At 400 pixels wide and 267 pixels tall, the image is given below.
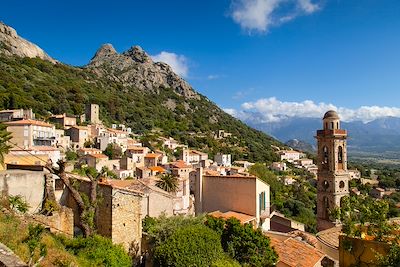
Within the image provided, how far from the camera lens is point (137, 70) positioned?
157 m

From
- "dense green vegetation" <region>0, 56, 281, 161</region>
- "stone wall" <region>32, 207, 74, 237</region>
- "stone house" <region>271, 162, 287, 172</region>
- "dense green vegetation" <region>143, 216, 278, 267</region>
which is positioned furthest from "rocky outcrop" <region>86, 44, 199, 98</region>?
"stone wall" <region>32, 207, 74, 237</region>

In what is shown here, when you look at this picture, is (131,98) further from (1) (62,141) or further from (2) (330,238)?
(2) (330,238)

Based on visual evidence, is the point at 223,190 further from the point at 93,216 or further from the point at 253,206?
the point at 93,216

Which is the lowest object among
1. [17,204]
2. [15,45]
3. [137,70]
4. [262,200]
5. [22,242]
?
[262,200]

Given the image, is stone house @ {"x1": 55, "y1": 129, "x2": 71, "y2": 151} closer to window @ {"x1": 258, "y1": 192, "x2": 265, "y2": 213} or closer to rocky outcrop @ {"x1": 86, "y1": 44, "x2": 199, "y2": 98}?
window @ {"x1": 258, "y1": 192, "x2": 265, "y2": 213}

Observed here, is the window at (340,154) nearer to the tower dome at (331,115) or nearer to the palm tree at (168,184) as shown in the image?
the tower dome at (331,115)

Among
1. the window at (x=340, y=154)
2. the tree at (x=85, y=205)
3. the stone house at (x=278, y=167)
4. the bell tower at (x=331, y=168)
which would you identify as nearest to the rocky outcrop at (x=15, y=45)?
the stone house at (x=278, y=167)

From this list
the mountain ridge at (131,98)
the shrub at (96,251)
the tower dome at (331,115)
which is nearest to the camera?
the shrub at (96,251)

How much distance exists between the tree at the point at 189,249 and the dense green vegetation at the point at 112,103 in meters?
58.0

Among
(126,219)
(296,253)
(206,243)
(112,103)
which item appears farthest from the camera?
(112,103)

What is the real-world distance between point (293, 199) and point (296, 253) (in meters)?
45.4

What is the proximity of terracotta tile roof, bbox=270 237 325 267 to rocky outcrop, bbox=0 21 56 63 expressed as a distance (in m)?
107

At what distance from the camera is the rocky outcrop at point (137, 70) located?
149 meters

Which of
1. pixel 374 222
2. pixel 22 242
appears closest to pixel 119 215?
pixel 22 242
